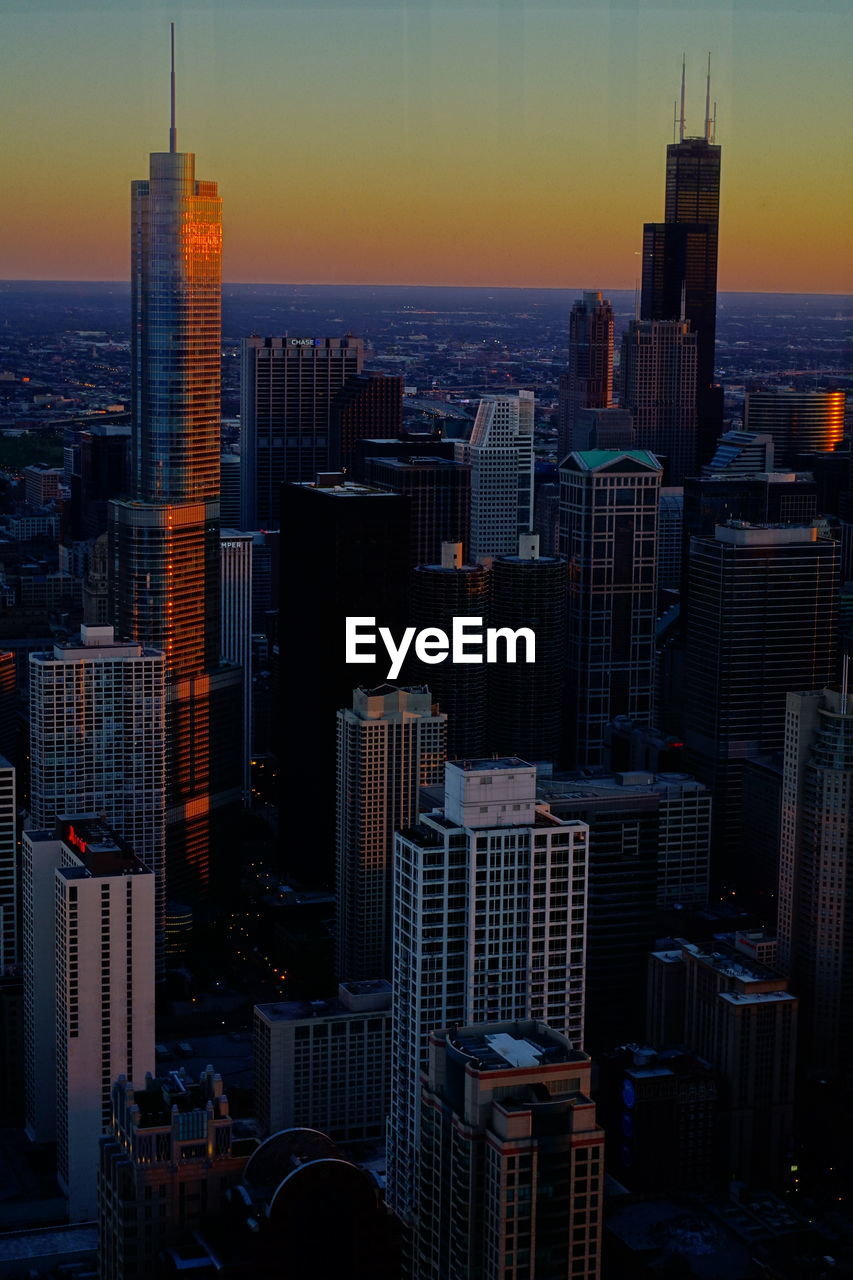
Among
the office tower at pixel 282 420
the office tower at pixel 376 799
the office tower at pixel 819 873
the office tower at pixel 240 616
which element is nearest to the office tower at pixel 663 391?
the office tower at pixel 282 420

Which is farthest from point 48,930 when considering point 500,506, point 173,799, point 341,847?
point 500,506

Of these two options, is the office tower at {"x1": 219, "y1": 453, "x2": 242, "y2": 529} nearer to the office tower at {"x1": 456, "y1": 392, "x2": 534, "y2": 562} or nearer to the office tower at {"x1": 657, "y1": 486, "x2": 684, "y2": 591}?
the office tower at {"x1": 456, "y1": 392, "x2": 534, "y2": 562}

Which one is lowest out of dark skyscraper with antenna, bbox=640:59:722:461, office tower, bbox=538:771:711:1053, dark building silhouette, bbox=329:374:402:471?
office tower, bbox=538:771:711:1053

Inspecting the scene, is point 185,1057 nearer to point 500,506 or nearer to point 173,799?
point 173,799

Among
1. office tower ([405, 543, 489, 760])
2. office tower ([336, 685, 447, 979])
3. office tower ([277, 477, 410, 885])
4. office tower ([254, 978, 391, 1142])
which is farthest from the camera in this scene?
office tower ([277, 477, 410, 885])

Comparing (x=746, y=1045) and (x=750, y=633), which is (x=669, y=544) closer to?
(x=750, y=633)

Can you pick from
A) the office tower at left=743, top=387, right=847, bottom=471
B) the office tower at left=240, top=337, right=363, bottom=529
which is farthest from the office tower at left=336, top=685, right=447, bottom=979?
the office tower at left=240, top=337, right=363, bottom=529

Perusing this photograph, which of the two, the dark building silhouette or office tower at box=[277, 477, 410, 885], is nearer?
office tower at box=[277, 477, 410, 885]
